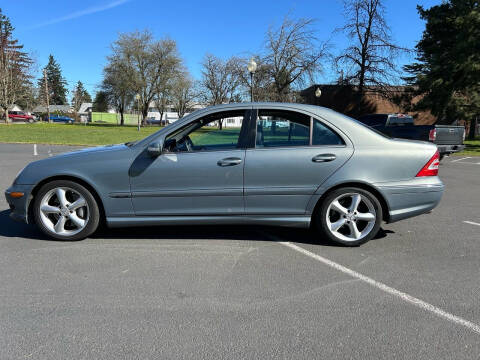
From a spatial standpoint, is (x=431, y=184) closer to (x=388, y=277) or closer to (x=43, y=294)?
(x=388, y=277)

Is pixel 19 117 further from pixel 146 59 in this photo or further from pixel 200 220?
pixel 200 220

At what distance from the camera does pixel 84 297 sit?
2.89 meters

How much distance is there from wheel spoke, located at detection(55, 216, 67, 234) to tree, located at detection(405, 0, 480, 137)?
2323 cm

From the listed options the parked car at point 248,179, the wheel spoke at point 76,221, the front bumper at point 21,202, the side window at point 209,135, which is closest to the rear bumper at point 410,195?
the parked car at point 248,179

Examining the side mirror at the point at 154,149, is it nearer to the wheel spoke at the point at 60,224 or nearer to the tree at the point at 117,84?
the wheel spoke at the point at 60,224

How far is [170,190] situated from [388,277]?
2.38 metres

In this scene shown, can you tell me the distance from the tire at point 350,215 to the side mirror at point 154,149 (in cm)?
192

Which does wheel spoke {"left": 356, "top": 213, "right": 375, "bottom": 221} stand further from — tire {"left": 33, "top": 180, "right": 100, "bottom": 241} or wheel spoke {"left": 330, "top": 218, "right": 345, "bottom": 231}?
tire {"left": 33, "top": 180, "right": 100, "bottom": 241}

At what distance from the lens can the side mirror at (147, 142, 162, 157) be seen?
3.88 metres

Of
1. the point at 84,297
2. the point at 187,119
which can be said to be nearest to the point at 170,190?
the point at 187,119

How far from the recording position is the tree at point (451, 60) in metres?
20.8

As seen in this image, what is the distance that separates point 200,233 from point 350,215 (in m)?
1.84

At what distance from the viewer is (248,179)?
3945mm

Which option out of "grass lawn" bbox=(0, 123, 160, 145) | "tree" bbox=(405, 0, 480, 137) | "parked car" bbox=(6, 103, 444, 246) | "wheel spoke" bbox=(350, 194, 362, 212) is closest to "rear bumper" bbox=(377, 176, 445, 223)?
"parked car" bbox=(6, 103, 444, 246)
